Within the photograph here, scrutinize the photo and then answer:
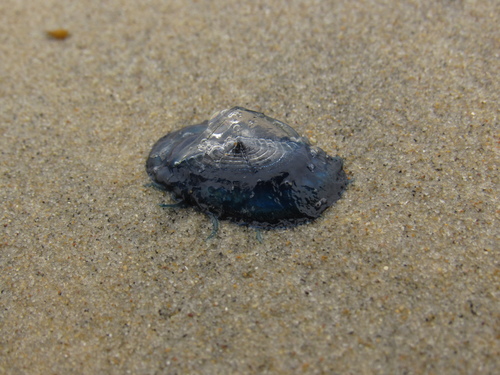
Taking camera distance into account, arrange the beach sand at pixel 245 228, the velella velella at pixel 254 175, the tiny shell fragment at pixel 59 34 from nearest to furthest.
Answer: the beach sand at pixel 245 228 → the velella velella at pixel 254 175 → the tiny shell fragment at pixel 59 34

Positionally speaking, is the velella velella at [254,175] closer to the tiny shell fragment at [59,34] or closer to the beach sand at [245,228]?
the beach sand at [245,228]

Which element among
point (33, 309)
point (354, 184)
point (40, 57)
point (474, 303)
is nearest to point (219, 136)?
point (354, 184)

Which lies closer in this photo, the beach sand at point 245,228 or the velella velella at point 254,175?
the beach sand at point 245,228

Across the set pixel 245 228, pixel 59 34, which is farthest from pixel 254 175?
pixel 59 34

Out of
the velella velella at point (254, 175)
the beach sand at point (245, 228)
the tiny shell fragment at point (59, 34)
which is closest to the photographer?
the beach sand at point (245, 228)

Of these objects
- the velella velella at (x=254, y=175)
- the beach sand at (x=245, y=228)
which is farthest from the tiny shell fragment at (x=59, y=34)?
the velella velella at (x=254, y=175)

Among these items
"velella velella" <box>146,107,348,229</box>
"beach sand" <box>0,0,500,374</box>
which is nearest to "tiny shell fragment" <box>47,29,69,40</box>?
"beach sand" <box>0,0,500,374</box>

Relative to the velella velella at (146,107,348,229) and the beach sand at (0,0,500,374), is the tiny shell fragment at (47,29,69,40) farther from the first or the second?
the velella velella at (146,107,348,229)

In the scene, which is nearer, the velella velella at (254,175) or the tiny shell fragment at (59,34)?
the velella velella at (254,175)

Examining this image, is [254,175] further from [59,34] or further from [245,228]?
[59,34]
